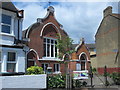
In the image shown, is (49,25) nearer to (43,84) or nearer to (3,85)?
(43,84)

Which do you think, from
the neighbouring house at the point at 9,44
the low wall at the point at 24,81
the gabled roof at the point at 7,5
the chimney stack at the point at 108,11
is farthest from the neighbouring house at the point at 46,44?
the chimney stack at the point at 108,11

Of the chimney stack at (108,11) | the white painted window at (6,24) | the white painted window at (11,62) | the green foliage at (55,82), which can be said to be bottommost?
the green foliage at (55,82)

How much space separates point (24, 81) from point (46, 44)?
30.6 ft

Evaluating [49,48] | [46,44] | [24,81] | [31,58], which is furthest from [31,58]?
[24,81]

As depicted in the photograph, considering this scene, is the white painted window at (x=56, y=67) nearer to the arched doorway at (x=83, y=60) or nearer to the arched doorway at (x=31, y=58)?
the arched doorway at (x=31, y=58)

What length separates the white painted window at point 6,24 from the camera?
14.1m

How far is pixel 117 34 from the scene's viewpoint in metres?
28.4

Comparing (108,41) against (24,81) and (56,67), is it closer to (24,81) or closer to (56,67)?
(56,67)

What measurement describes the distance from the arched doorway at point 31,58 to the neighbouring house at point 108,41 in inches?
593

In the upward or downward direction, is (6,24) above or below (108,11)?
below

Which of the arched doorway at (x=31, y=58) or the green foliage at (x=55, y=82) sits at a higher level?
the arched doorway at (x=31, y=58)

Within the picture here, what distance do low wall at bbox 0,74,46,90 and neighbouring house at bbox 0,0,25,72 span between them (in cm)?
215

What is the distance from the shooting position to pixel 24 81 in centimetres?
1252

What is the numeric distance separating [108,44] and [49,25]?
14.1 metres
